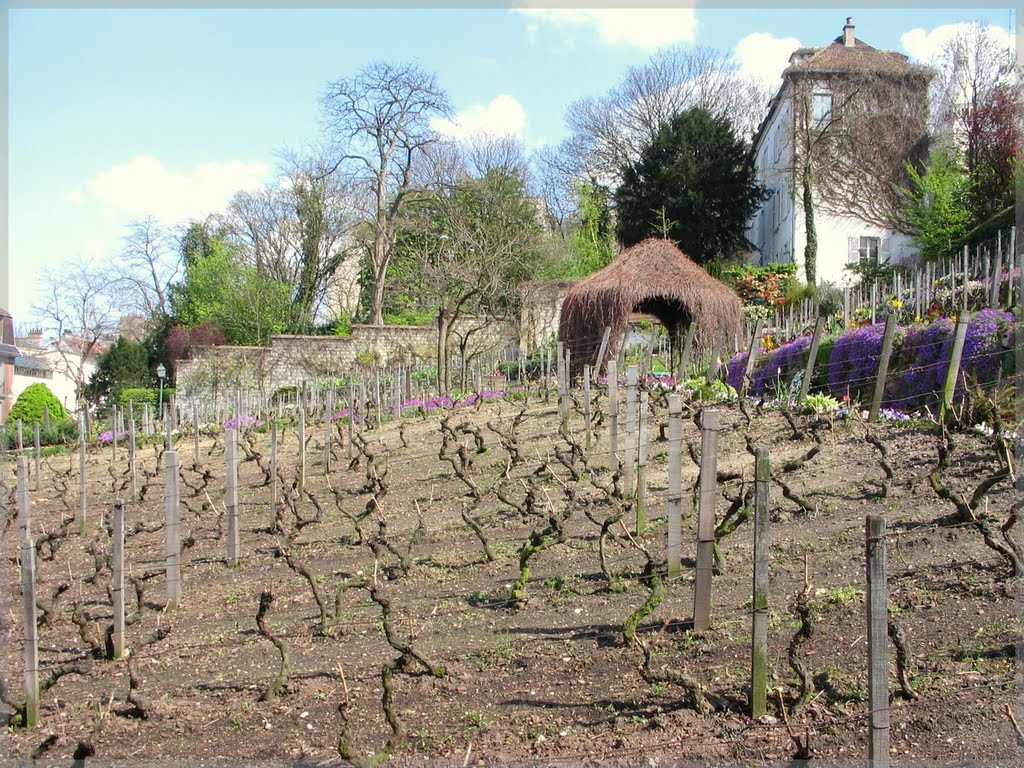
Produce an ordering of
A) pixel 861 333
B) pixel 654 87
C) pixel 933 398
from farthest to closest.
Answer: pixel 654 87 → pixel 861 333 → pixel 933 398

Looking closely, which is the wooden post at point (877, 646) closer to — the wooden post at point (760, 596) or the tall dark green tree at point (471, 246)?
the wooden post at point (760, 596)

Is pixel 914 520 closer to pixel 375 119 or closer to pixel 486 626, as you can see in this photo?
pixel 486 626

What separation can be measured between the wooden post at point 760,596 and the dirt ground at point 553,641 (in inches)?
4.6

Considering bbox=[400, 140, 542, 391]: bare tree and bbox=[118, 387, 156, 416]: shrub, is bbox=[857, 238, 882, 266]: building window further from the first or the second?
bbox=[118, 387, 156, 416]: shrub

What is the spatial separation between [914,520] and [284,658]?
4314mm

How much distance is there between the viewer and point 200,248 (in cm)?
4403

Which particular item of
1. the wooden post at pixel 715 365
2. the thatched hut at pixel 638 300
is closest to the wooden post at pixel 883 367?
the wooden post at pixel 715 365

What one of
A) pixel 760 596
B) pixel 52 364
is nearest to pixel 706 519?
pixel 760 596

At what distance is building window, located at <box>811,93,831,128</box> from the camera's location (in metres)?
34.4

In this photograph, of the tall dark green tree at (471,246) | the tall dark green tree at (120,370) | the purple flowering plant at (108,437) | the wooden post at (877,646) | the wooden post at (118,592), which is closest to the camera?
the wooden post at (877,646)

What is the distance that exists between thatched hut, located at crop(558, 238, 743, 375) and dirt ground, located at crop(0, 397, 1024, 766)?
32.2 feet

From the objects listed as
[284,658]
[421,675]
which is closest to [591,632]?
[421,675]

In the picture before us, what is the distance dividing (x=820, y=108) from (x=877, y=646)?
34639mm

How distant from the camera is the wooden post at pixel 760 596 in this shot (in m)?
4.28
